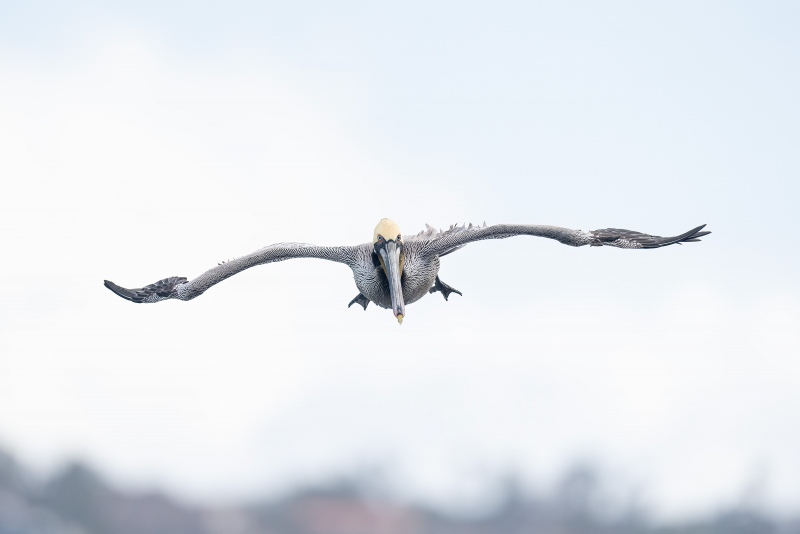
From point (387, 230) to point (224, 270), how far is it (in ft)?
11.8

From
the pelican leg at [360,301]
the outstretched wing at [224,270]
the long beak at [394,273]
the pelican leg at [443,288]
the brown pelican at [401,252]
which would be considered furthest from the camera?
the pelican leg at [443,288]

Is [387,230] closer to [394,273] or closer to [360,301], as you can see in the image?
[394,273]

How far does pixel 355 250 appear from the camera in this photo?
25.7m

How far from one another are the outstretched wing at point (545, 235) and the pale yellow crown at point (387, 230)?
691 millimetres

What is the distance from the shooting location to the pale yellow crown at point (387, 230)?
2470 cm

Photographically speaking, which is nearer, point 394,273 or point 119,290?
point 394,273

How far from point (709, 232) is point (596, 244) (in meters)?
2.15

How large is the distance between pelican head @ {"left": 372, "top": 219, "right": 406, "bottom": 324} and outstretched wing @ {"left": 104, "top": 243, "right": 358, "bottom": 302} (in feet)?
3.03

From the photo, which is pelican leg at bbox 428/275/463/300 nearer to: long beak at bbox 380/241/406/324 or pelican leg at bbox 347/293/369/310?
pelican leg at bbox 347/293/369/310

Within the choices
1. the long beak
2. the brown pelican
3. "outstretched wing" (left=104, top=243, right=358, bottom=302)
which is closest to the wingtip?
"outstretched wing" (left=104, top=243, right=358, bottom=302)

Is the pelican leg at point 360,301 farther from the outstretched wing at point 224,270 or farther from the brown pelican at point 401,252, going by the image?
the outstretched wing at point 224,270

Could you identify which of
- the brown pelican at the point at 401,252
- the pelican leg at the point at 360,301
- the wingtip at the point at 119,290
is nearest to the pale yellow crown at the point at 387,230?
the brown pelican at the point at 401,252

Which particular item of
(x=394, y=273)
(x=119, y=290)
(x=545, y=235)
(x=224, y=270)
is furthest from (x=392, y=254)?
(x=119, y=290)

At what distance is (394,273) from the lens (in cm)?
2425
